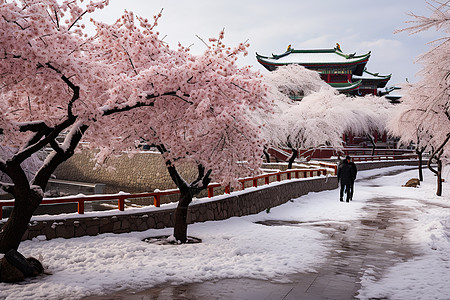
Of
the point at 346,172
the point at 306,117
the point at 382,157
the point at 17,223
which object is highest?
the point at 306,117

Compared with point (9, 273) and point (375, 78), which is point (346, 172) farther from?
point (375, 78)

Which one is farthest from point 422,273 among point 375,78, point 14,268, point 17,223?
point 375,78

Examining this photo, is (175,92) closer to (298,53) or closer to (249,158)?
(249,158)

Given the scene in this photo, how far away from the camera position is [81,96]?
7.32 meters

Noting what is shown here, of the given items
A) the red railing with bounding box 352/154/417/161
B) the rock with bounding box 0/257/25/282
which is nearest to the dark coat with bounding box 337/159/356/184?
the rock with bounding box 0/257/25/282

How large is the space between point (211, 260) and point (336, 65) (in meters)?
47.7

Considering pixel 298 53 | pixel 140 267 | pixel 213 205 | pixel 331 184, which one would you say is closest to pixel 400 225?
pixel 213 205

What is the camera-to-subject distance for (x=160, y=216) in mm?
11984

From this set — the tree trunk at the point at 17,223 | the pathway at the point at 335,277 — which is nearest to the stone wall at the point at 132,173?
the pathway at the point at 335,277

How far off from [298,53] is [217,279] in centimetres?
5518

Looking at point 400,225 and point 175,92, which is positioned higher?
point 175,92

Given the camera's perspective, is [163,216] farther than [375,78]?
No

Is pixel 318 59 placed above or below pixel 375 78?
above

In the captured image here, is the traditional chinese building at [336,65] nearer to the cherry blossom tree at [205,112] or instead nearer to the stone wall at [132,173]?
the stone wall at [132,173]
